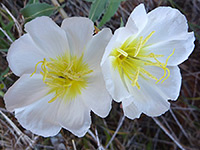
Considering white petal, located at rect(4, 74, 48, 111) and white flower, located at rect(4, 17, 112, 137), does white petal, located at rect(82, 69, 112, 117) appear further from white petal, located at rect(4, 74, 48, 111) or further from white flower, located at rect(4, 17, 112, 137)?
white petal, located at rect(4, 74, 48, 111)

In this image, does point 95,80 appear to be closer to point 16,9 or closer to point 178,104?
point 16,9

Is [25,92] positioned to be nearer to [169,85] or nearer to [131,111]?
[131,111]

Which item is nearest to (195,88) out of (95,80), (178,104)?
(178,104)

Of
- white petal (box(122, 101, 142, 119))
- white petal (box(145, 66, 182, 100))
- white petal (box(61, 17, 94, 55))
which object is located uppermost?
white petal (box(61, 17, 94, 55))

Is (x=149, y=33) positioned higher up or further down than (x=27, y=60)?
further down

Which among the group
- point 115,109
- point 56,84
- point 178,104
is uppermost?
point 56,84

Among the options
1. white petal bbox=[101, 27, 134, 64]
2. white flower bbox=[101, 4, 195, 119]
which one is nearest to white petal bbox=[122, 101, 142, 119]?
white flower bbox=[101, 4, 195, 119]

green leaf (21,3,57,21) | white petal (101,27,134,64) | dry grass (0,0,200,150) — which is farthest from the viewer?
dry grass (0,0,200,150)
